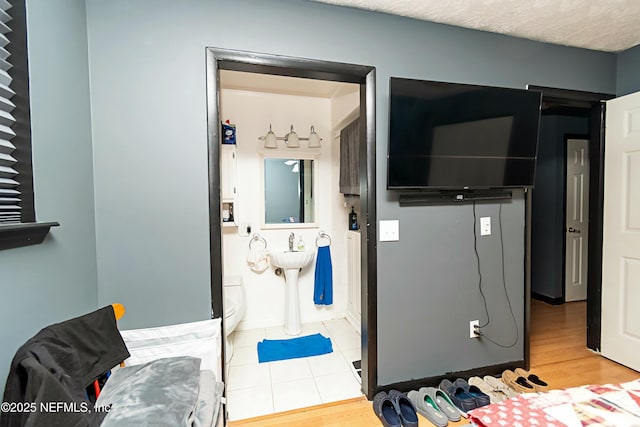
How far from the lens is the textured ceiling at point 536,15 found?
160cm

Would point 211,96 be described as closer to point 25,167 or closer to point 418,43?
point 25,167

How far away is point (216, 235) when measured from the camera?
4.92ft

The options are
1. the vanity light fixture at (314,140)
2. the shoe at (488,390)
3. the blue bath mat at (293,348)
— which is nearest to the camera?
the shoe at (488,390)

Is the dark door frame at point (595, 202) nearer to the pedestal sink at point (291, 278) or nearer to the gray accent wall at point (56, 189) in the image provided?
the pedestal sink at point (291, 278)

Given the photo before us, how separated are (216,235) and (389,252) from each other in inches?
41.4

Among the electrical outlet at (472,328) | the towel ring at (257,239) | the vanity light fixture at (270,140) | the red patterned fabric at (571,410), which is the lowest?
the electrical outlet at (472,328)

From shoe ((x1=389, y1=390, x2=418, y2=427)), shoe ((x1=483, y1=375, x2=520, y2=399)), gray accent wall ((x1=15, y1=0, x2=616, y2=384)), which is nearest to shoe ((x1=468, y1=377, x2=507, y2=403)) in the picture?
shoe ((x1=483, y1=375, x2=520, y2=399))

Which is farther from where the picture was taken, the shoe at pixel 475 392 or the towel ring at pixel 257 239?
the towel ring at pixel 257 239

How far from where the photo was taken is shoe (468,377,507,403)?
5.77 feet

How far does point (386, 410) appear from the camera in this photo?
1.65m

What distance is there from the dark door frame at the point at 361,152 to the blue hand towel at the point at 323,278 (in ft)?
3.76

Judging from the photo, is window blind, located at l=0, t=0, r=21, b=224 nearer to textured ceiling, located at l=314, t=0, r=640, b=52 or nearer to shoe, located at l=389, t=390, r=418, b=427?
textured ceiling, located at l=314, t=0, r=640, b=52

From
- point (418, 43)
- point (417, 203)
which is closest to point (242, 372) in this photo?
point (417, 203)

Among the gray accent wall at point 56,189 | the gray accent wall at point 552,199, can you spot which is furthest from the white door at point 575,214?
the gray accent wall at point 56,189
